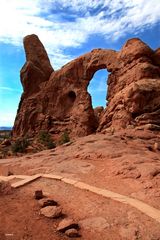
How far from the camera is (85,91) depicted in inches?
958

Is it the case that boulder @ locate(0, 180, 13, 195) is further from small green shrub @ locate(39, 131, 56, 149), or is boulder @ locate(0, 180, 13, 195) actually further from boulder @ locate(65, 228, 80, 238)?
small green shrub @ locate(39, 131, 56, 149)

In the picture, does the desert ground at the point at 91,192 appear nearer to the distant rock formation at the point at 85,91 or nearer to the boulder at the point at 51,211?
the boulder at the point at 51,211

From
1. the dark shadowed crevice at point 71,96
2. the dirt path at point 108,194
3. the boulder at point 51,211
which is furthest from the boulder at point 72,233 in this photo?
the dark shadowed crevice at point 71,96

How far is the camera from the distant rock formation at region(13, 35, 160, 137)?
57.4ft

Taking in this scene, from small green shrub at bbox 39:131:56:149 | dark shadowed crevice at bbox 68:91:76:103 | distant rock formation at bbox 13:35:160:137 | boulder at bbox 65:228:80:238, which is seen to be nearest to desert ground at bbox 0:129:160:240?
boulder at bbox 65:228:80:238

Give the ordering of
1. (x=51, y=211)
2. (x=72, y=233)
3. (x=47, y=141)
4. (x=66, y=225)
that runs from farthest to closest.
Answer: (x=47, y=141) < (x=51, y=211) < (x=66, y=225) < (x=72, y=233)

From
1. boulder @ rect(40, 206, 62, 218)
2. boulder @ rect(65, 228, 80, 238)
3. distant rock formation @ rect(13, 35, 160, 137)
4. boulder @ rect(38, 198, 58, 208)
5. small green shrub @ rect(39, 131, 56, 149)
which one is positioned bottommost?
boulder @ rect(65, 228, 80, 238)

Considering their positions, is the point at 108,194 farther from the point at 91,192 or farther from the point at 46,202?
the point at 46,202

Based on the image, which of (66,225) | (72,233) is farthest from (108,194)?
(72,233)

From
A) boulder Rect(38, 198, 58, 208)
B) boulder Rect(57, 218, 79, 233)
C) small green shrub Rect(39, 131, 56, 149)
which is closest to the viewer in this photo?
boulder Rect(57, 218, 79, 233)

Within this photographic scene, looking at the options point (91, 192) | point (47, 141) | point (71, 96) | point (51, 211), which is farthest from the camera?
point (71, 96)

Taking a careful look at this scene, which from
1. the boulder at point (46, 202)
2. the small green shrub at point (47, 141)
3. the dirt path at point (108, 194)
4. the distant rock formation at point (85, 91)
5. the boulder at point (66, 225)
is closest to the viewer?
the boulder at point (66, 225)

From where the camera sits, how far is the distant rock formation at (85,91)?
17484 mm

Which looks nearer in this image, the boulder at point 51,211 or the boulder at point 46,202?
the boulder at point 51,211
